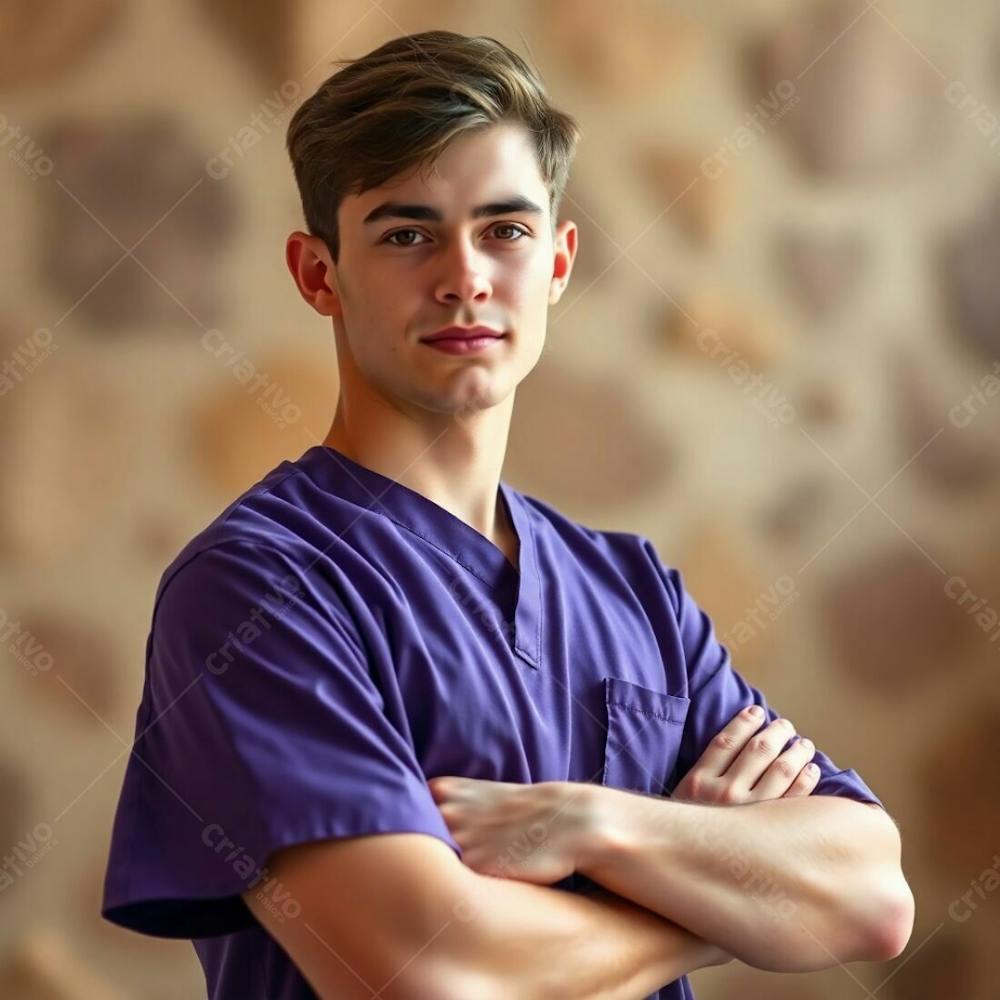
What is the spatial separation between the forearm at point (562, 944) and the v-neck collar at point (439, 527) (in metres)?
0.21

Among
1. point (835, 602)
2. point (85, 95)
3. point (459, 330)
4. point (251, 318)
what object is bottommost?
point (835, 602)

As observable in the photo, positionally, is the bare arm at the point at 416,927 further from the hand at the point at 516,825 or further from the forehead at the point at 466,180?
the forehead at the point at 466,180

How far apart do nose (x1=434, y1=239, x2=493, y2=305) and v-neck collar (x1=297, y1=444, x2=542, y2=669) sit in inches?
6.1

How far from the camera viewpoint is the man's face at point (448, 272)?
3.41 ft

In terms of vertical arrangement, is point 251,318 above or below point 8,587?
above

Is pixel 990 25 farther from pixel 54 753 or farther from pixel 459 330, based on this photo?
pixel 54 753

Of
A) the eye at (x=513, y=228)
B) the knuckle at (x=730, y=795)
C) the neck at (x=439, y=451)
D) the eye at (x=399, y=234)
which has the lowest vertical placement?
the knuckle at (x=730, y=795)

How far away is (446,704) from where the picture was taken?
3.18 ft

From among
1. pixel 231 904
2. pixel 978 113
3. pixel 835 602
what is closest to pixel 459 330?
pixel 231 904

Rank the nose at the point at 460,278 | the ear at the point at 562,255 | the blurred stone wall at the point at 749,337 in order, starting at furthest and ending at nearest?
the blurred stone wall at the point at 749,337 < the ear at the point at 562,255 < the nose at the point at 460,278

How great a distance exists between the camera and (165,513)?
5.18 ft

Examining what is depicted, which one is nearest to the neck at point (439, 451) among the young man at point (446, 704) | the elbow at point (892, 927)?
the young man at point (446, 704)

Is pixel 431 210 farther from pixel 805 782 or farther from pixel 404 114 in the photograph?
pixel 805 782

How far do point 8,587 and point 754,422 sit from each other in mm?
922
